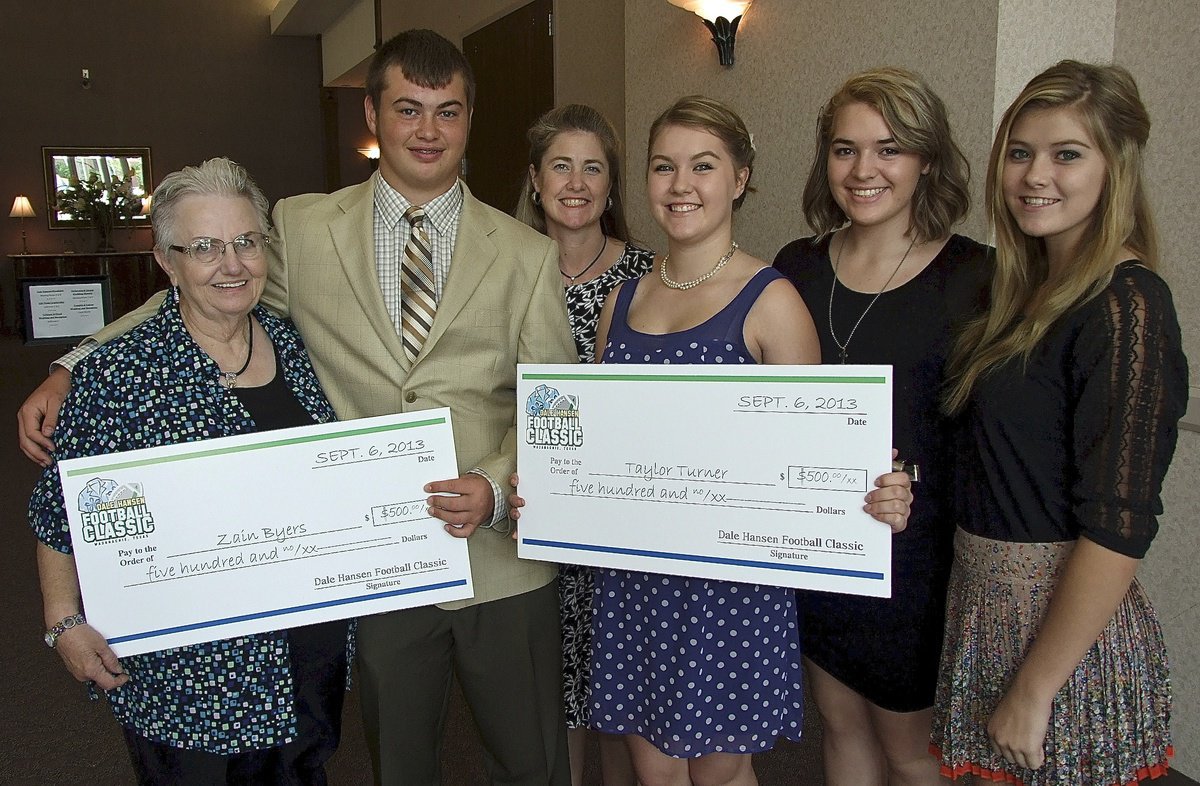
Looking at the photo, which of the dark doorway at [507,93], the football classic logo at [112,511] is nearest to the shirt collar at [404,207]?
the football classic logo at [112,511]

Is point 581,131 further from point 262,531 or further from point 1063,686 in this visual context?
point 1063,686

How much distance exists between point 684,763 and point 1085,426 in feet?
3.11

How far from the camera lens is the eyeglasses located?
164 cm

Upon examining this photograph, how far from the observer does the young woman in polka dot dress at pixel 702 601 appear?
1692mm

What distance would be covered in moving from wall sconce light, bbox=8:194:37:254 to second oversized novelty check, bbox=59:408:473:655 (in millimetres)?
13511

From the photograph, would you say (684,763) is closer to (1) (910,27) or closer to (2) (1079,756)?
(2) (1079,756)

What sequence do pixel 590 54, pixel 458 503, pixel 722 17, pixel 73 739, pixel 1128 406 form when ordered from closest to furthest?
pixel 1128 406
pixel 458 503
pixel 73 739
pixel 722 17
pixel 590 54

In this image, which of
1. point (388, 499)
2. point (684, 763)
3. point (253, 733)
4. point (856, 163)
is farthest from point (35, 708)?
point (856, 163)

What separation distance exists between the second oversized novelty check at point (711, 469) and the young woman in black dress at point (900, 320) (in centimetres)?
29

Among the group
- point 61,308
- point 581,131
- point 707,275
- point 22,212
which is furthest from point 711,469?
point 22,212

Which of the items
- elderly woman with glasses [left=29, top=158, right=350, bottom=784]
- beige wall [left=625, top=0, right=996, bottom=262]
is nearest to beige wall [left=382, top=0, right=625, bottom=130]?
beige wall [left=625, top=0, right=996, bottom=262]

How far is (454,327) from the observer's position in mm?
1861

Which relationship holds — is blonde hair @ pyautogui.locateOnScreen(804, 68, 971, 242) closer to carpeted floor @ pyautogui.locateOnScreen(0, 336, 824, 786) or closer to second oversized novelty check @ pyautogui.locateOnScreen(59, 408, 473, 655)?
second oversized novelty check @ pyautogui.locateOnScreen(59, 408, 473, 655)

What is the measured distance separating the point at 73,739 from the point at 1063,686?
2.95 metres
